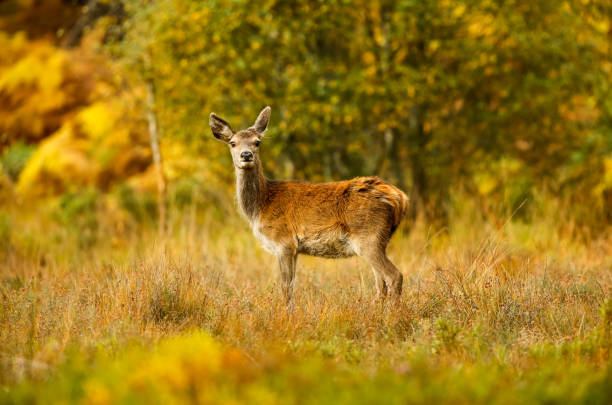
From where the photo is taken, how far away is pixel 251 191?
792 centimetres

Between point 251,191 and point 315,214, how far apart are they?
0.90m

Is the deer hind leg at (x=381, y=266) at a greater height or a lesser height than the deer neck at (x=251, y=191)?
lesser

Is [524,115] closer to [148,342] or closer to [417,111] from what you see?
[417,111]

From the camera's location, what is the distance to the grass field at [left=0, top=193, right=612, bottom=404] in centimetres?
380

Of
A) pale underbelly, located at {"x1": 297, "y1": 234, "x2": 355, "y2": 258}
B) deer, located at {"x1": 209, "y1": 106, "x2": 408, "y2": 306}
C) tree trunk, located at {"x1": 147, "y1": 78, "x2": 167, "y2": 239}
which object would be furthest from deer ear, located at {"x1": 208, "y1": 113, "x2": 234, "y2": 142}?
tree trunk, located at {"x1": 147, "y1": 78, "x2": 167, "y2": 239}

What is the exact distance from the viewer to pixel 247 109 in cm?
1252

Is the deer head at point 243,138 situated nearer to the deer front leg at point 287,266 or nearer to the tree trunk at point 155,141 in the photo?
the deer front leg at point 287,266

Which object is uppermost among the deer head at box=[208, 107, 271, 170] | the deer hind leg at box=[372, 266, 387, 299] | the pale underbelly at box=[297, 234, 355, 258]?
the deer head at box=[208, 107, 271, 170]

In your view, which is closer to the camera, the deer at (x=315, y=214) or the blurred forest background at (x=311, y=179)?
the blurred forest background at (x=311, y=179)

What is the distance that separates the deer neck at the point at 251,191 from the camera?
7.90m

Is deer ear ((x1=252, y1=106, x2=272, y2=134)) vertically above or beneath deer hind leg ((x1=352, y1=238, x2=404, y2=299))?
above

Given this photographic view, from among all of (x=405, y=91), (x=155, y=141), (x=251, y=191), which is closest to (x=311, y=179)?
(x=405, y=91)

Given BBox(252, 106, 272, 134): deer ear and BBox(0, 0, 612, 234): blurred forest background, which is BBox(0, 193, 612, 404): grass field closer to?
BBox(252, 106, 272, 134): deer ear

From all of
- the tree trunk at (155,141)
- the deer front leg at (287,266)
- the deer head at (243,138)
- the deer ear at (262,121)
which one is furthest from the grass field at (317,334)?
the tree trunk at (155,141)
